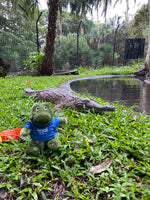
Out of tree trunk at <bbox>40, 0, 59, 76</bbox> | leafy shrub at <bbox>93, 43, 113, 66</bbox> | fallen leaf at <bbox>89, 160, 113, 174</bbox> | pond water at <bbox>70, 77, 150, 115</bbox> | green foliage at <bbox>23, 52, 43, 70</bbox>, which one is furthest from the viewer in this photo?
leafy shrub at <bbox>93, 43, 113, 66</bbox>

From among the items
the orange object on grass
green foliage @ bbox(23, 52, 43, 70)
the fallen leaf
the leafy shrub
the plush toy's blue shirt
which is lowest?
the fallen leaf

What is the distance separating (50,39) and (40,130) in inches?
289

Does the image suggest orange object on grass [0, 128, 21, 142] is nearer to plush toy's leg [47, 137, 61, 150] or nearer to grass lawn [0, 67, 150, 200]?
grass lawn [0, 67, 150, 200]

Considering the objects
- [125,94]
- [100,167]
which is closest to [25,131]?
[100,167]

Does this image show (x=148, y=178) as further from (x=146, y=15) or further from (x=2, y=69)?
(x=146, y=15)

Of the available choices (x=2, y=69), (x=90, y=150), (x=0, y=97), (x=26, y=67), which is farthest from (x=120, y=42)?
(x=90, y=150)

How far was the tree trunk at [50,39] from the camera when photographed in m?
7.35

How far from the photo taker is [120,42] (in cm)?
1659

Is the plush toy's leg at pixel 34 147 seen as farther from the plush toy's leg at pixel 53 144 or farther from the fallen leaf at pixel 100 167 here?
the fallen leaf at pixel 100 167

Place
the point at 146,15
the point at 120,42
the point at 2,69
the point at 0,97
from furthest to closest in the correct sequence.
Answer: the point at 120,42
the point at 146,15
the point at 2,69
the point at 0,97

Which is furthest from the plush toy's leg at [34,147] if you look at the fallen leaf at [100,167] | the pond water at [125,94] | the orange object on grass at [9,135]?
the pond water at [125,94]

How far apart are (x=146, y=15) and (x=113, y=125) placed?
13.9 m

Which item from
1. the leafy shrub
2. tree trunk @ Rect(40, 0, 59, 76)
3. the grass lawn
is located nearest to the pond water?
the grass lawn

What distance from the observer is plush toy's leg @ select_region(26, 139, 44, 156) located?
1.32 metres
